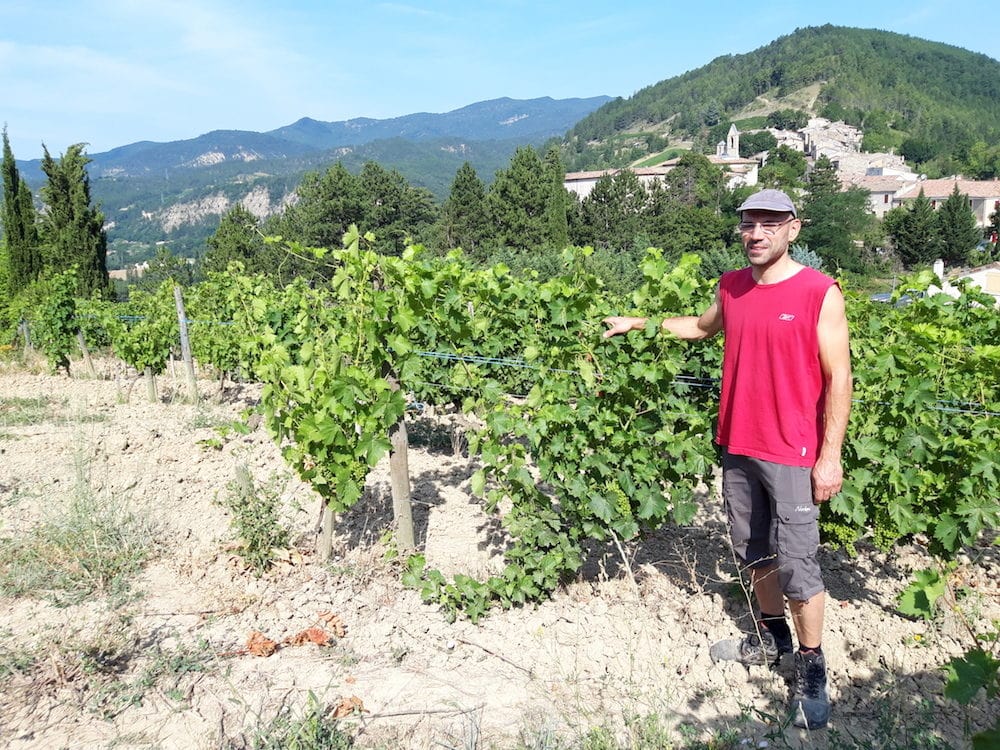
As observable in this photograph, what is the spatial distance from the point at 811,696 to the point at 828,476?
88 cm

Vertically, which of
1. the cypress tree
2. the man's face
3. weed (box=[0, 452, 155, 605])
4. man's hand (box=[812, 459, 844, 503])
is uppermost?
the man's face

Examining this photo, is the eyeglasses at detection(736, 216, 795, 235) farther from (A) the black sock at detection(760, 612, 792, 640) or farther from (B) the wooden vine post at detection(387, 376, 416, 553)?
(B) the wooden vine post at detection(387, 376, 416, 553)

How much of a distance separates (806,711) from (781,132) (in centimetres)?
14302

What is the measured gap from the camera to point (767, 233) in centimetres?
253

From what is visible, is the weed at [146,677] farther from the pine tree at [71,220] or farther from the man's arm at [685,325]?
the pine tree at [71,220]

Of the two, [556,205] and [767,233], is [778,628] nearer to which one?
[767,233]

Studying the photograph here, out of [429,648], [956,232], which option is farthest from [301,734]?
[956,232]

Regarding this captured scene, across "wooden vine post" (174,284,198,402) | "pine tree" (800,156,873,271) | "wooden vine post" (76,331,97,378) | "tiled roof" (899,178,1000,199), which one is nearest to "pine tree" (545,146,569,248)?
"pine tree" (800,156,873,271)

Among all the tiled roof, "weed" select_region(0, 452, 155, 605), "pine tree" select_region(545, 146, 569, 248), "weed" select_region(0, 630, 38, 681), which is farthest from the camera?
the tiled roof

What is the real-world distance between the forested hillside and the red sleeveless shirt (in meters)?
129

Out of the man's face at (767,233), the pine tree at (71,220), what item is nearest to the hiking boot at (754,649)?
the man's face at (767,233)

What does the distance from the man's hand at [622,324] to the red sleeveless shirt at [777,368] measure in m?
0.49

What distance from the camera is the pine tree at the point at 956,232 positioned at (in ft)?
185

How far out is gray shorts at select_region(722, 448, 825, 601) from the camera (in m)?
2.64
